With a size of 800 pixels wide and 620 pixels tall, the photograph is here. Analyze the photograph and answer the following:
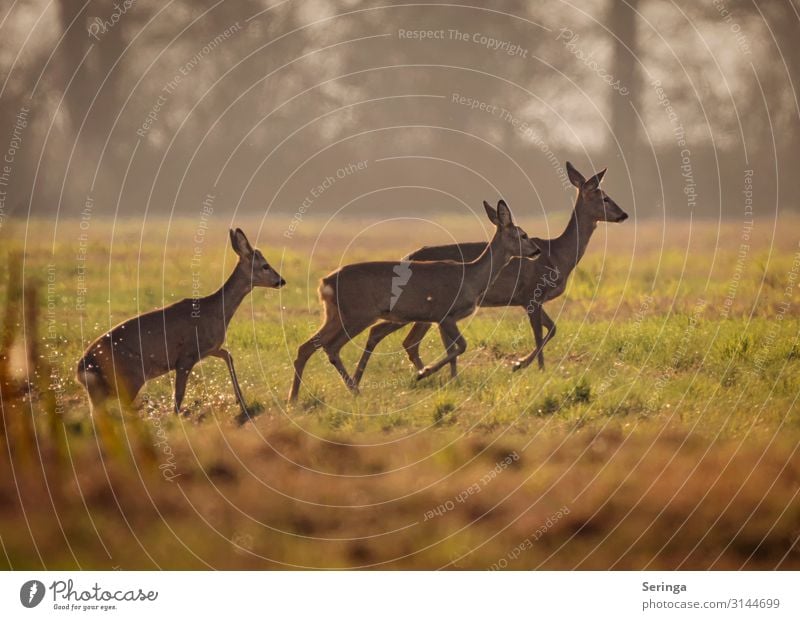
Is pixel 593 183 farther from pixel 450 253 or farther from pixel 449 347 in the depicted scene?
pixel 449 347

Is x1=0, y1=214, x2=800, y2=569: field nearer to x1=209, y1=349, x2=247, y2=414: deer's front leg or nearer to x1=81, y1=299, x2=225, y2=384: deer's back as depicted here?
x1=209, y1=349, x2=247, y2=414: deer's front leg

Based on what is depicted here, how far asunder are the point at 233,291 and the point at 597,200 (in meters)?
5.03

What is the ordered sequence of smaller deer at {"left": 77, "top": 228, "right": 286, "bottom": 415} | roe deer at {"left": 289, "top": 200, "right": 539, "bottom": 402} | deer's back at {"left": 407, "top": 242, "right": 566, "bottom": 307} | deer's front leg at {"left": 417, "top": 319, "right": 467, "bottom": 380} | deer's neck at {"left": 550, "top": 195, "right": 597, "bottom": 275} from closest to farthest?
smaller deer at {"left": 77, "top": 228, "right": 286, "bottom": 415} → deer's front leg at {"left": 417, "top": 319, "right": 467, "bottom": 380} → roe deer at {"left": 289, "top": 200, "right": 539, "bottom": 402} → deer's back at {"left": 407, "top": 242, "right": 566, "bottom": 307} → deer's neck at {"left": 550, "top": 195, "right": 597, "bottom": 275}

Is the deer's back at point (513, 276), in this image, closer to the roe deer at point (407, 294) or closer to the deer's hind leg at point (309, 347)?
the roe deer at point (407, 294)

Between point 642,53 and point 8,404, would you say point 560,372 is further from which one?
point 642,53

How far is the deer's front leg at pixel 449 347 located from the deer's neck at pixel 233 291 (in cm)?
222

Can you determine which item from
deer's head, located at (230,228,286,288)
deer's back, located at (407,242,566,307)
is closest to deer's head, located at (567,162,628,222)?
deer's back, located at (407,242,566,307)

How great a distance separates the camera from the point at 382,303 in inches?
538

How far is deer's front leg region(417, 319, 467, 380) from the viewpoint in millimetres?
13500

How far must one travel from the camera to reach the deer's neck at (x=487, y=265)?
1417 cm

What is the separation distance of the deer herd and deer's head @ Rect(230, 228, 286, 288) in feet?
0.04

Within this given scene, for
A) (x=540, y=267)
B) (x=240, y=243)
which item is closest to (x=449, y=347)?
(x=540, y=267)

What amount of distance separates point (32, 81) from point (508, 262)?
7.11 metres
